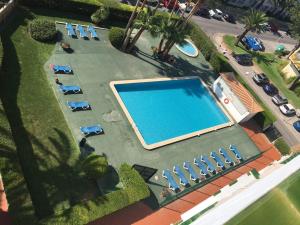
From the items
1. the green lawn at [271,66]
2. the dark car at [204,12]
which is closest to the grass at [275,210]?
the green lawn at [271,66]

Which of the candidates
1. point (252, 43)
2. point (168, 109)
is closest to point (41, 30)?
point (168, 109)

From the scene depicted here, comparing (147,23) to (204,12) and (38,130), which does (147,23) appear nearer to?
(38,130)

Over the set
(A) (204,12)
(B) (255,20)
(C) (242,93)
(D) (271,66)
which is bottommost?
(D) (271,66)

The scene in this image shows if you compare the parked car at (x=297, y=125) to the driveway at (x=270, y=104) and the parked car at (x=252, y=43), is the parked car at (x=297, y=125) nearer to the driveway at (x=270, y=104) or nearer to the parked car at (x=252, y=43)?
the driveway at (x=270, y=104)

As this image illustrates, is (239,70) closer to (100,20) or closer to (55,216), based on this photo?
(100,20)

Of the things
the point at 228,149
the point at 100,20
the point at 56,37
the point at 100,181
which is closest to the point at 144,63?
the point at 100,20
